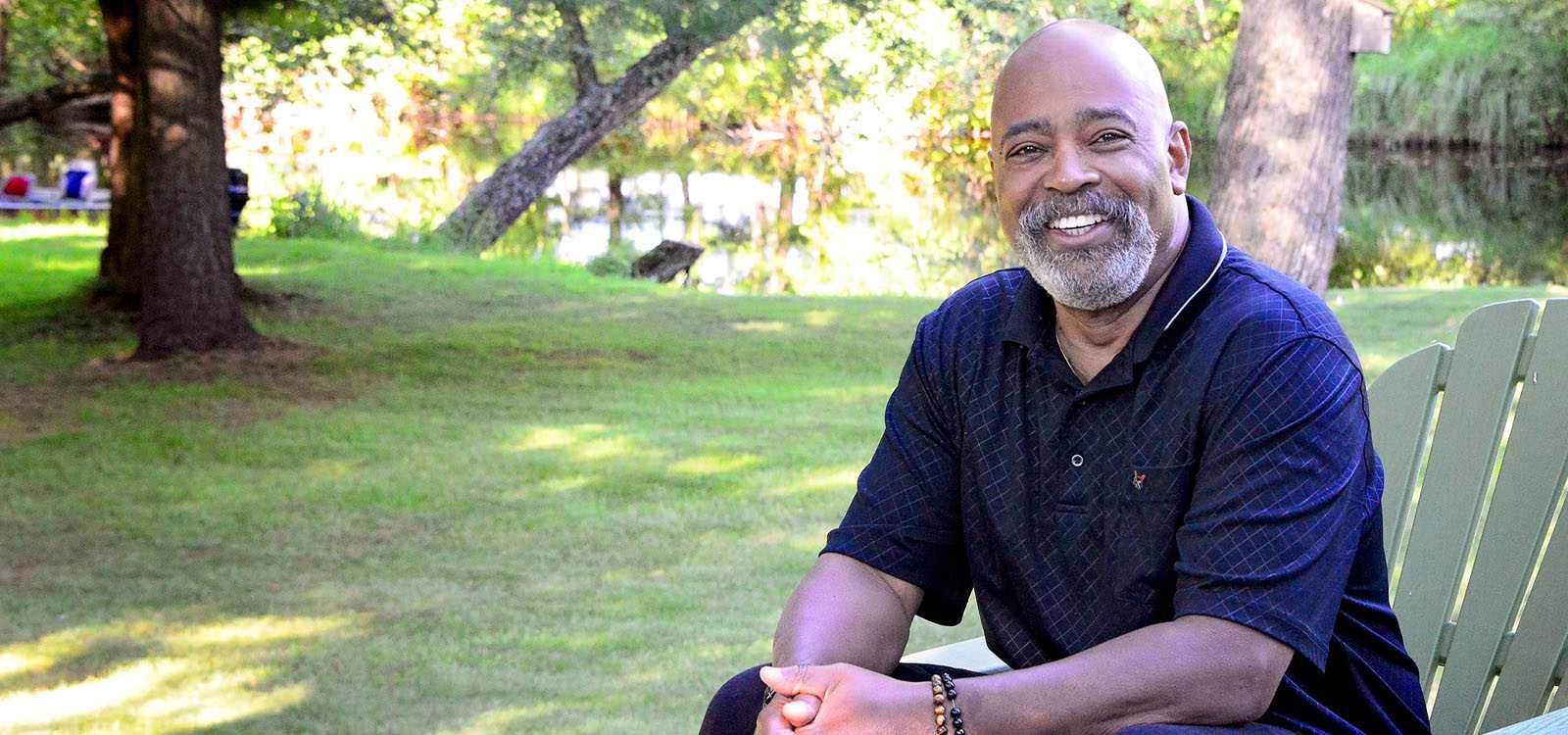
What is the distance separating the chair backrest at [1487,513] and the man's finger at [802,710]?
1.04 meters

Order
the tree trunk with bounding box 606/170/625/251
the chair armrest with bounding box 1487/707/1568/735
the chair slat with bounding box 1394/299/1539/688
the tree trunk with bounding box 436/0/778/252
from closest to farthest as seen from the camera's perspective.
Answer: the chair armrest with bounding box 1487/707/1568/735
the chair slat with bounding box 1394/299/1539/688
the tree trunk with bounding box 436/0/778/252
the tree trunk with bounding box 606/170/625/251

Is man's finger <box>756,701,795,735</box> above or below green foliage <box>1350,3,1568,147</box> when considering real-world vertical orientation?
below

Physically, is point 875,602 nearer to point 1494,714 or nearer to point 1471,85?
point 1494,714

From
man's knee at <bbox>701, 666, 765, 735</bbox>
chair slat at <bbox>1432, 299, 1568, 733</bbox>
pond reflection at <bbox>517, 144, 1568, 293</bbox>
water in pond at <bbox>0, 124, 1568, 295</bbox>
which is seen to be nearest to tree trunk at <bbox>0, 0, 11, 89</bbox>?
water in pond at <bbox>0, 124, 1568, 295</bbox>

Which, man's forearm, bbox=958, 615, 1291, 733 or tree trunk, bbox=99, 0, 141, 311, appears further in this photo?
tree trunk, bbox=99, 0, 141, 311

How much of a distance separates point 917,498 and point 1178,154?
24.0 inches

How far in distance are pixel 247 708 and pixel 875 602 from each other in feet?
7.13

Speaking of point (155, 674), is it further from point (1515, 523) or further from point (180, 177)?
point (180, 177)

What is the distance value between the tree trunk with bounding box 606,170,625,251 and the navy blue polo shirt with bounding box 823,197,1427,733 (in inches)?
549

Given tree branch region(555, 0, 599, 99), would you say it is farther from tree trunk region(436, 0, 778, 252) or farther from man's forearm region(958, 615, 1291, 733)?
man's forearm region(958, 615, 1291, 733)

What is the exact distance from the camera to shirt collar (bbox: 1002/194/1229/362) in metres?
2.09

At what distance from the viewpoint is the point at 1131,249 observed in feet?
7.02

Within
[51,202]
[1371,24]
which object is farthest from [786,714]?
[51,202]

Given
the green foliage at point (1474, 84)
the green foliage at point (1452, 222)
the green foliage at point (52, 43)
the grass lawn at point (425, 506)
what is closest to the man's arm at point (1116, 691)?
the grass lawn at point (425, 506)
